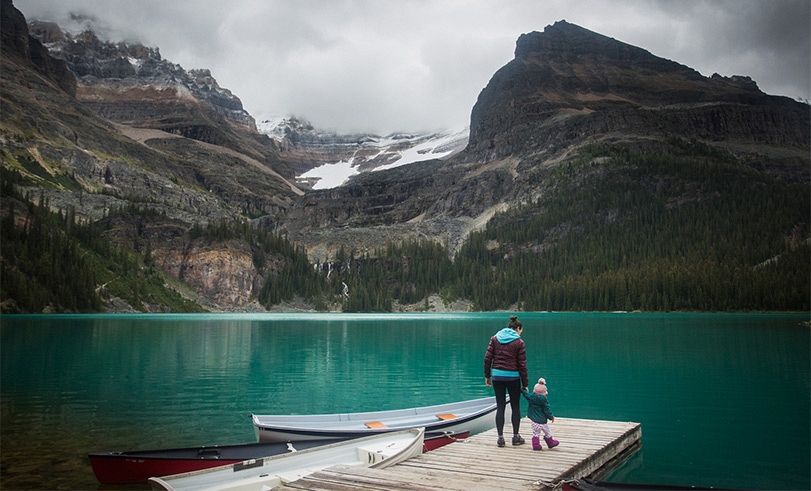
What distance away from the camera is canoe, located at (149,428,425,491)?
11.5 metres

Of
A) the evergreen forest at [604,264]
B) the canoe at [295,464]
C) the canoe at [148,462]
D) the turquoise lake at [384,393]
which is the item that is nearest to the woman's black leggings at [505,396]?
the canoe at [295,464]

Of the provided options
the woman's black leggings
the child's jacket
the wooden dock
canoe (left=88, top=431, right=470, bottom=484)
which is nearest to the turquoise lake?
canoe (left=88, top=431, right=470, bottom=484)

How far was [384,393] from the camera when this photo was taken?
29719mm

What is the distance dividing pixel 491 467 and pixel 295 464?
180 inches

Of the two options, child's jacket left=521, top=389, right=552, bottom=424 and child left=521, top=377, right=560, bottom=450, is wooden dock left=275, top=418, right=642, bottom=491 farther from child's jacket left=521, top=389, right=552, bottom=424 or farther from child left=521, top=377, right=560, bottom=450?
child's jacket left=521, top=389, right=552, bottom=424

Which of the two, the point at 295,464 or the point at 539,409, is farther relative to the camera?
the point at 539,409

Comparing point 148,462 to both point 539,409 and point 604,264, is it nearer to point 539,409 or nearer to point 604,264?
point 539,409

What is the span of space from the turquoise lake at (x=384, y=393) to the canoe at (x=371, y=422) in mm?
1929

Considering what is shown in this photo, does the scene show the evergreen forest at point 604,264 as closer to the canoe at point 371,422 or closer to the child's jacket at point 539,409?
the canoe at point 371,422

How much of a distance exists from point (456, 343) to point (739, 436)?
125ft

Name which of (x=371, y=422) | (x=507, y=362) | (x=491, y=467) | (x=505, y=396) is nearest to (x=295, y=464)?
(x=491, y=467)

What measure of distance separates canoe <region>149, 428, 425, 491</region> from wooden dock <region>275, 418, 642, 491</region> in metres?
0.77

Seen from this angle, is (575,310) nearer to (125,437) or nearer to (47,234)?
(47,234)

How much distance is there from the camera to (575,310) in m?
162
